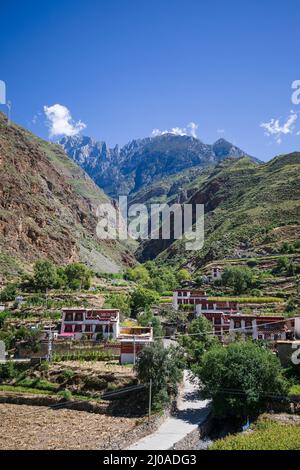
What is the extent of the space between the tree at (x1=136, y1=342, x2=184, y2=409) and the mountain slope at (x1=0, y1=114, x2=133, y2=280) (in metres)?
58.8

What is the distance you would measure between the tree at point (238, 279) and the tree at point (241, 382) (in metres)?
42.9

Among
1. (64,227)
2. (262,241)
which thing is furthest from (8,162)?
(262,241)

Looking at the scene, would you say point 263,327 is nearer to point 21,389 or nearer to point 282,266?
point 21,389

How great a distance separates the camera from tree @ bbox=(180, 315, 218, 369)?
143 feet

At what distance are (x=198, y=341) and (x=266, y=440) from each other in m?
20.5

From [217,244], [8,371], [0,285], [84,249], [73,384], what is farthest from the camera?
[84,249]

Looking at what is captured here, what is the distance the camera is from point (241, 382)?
106 feet

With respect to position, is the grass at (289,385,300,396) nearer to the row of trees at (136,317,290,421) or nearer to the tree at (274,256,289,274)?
the row of trees at (136,317,290,421)

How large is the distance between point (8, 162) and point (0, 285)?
43.8m

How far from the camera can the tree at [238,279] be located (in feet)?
252

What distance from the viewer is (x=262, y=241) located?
350 ft

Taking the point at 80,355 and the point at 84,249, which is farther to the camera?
the point at 84,249
